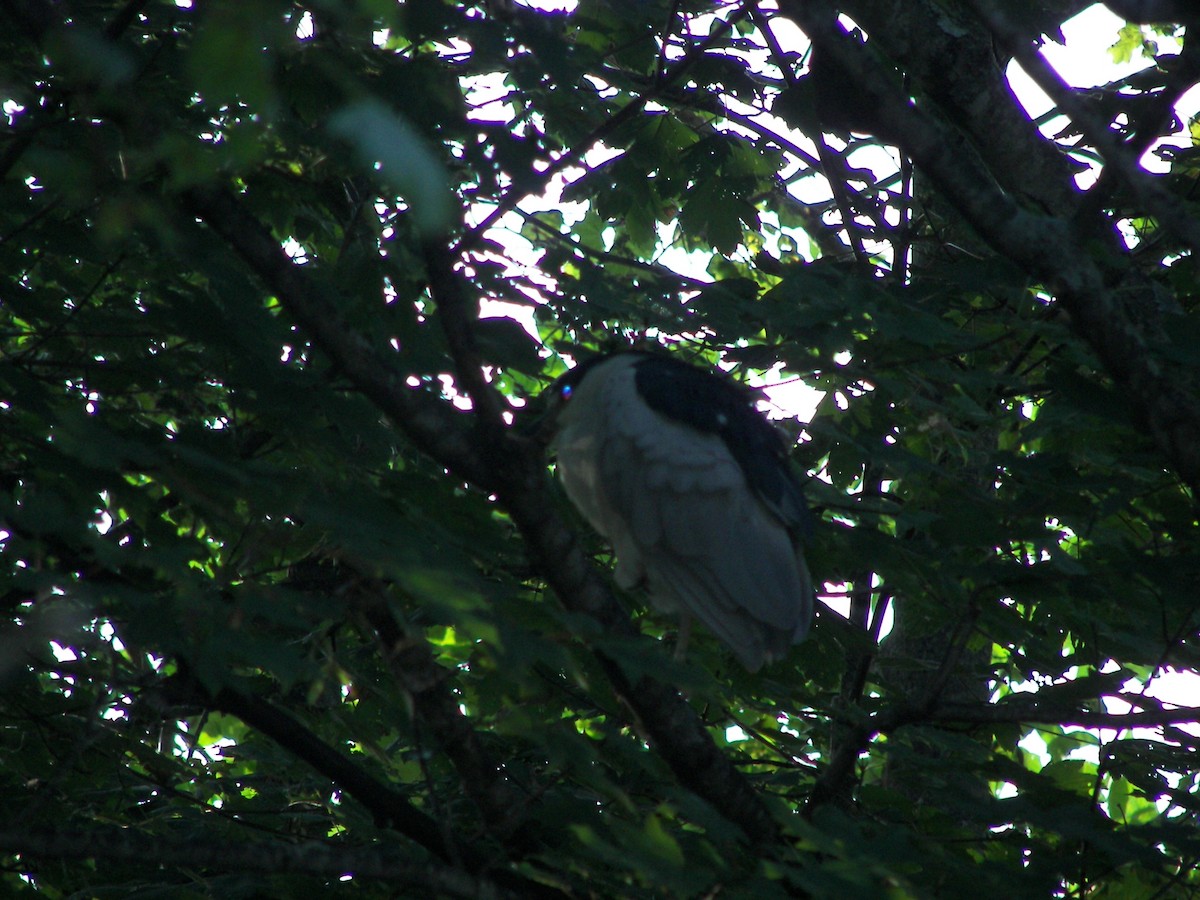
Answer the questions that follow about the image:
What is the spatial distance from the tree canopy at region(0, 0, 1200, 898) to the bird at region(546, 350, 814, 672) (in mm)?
179

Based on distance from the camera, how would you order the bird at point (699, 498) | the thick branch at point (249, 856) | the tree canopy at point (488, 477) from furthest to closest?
1. the bird at point (699, 498)
2. the thick branch at point (249, 856)
3. the tree canopy at point (488, 477)

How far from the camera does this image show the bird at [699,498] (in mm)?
3719

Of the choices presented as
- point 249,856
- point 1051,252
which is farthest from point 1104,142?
point 249,856

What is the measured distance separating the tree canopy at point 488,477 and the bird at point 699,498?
0.59 feet

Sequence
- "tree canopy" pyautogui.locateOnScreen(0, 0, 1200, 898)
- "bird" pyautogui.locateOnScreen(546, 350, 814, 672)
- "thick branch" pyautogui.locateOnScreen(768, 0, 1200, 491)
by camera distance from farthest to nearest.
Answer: "bird" pyautogui.locateOnScreen(546, 350, 814, 672) → "thick branch" pyautogui.locateOnScreen(768, 0, 1200, 491) → "tree canopy" pyautogui.locateOnScreen(0, 0, 1200, 898)

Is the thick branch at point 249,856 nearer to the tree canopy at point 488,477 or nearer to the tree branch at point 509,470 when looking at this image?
the tree canopy at point 488,477

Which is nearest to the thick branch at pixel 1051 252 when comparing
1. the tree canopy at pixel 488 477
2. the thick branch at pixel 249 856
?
the tree canopy at pixel 488 477

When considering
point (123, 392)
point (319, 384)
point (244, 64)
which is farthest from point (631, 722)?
point (244, 64)

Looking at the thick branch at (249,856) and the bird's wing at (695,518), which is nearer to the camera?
the thick branch at (249,856)

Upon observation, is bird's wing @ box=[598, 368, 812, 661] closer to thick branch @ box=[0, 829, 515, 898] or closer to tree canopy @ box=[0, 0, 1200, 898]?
tree canopy @ box=[0, 0, 1200, 898]

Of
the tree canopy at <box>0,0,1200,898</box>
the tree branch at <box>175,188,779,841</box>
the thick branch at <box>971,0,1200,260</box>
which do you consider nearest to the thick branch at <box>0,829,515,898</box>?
the tree canopy at <box>0,0,1200,898</box>

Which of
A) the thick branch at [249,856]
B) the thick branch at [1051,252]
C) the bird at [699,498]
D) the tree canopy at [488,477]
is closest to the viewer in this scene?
the tree canopy at [488,477]

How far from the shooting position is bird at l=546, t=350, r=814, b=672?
3719 millimetres

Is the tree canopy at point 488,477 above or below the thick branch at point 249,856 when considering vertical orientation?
above
